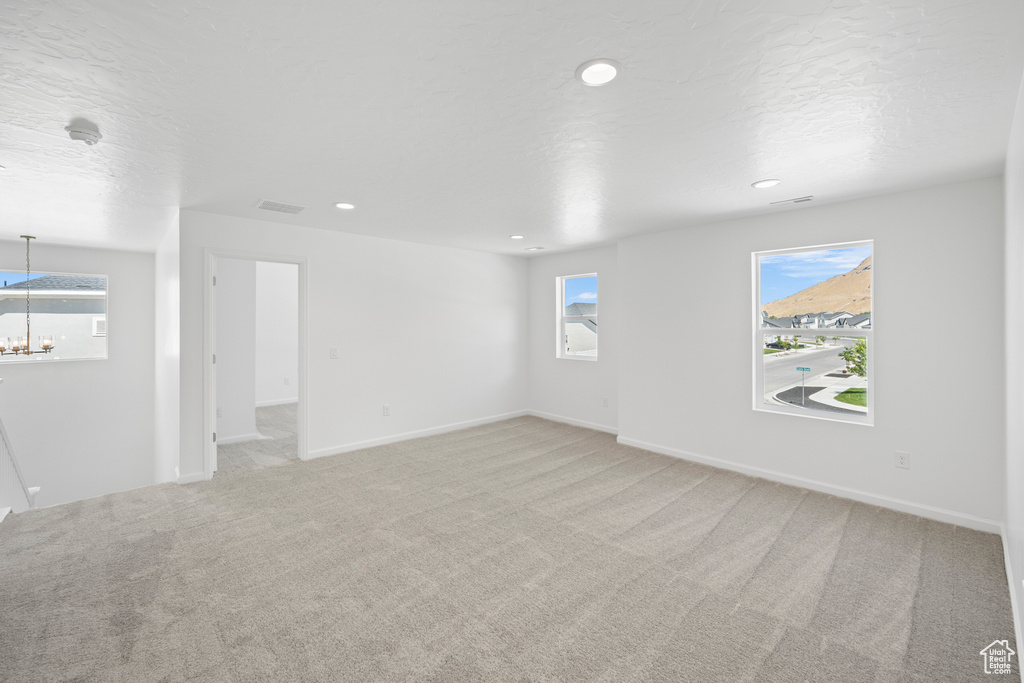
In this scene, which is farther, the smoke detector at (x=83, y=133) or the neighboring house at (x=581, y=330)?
the neighboring house at (x=581, y=330)

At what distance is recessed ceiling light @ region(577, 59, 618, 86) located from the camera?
1651mm

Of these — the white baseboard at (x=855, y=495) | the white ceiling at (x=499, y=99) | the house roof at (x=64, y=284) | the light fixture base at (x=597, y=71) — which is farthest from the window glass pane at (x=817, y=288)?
the house roof at (x=64, y=284)

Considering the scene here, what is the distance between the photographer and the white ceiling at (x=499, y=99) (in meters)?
1.42

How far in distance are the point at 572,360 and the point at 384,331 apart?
2.58 meters

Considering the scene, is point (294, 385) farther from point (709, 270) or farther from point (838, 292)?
point (838, 292)

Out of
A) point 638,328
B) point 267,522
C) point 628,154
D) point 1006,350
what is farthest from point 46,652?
point 1006,350

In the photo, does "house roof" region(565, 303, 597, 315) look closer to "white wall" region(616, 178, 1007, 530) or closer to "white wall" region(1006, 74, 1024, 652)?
"white wall" region(616, 178, 1007, 530)

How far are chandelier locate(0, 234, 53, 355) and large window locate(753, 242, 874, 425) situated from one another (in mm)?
7623

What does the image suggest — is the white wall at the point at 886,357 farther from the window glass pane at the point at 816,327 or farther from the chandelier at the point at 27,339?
the chandelier at the point at 27,339

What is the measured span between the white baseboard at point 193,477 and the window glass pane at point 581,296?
15.0 feet

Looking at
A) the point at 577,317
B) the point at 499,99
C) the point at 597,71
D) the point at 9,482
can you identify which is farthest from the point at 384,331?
the point at 597,71

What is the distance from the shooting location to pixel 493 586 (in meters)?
2.36

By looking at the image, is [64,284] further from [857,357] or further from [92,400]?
[857,357]

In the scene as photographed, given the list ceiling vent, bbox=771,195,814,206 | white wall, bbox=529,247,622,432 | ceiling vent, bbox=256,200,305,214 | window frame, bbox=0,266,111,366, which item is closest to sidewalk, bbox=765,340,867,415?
ceiling vent, bbox=771,195,814,206
